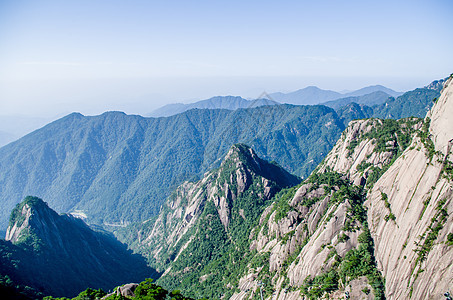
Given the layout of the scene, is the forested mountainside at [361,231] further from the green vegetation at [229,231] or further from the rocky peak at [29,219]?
the rocky peak at [29,219]

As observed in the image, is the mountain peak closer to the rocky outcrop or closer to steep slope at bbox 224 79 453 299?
the rocky outcrop

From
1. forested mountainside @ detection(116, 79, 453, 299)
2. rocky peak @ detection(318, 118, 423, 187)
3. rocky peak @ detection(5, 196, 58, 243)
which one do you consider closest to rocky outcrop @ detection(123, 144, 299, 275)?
forested mountainside @ detection(116, 79, 453, 299)

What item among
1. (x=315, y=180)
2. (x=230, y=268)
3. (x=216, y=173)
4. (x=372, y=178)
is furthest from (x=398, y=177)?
(x=216, y=173)

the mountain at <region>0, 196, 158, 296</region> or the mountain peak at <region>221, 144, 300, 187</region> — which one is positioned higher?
the mountain peak at <region>221, 144, 300, 187</region>

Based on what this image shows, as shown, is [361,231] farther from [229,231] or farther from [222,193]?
[222,193]

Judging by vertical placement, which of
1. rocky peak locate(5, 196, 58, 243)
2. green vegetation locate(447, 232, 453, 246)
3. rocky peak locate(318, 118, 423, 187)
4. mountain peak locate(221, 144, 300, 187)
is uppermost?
rocky peak locate(318, 118, 423, 187)
